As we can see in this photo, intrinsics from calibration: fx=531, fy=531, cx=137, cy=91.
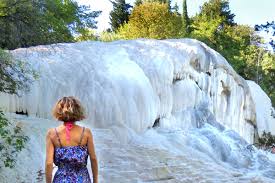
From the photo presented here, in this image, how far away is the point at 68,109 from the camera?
4.50 m

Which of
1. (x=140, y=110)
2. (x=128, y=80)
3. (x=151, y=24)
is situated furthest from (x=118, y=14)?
(x=140, y=110)

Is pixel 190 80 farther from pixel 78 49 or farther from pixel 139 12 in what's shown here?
pixel 139 12

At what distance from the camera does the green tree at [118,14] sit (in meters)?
45.3

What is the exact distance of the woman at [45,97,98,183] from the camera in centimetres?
451

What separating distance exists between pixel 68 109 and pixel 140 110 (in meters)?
10.1

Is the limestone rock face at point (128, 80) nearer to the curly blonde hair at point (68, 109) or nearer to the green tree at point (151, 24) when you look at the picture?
the curly blonde hair at point (68, 109)

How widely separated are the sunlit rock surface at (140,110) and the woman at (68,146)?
5703 mm

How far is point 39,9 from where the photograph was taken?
9.55 metres

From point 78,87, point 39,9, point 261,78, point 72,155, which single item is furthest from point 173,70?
point 261,78

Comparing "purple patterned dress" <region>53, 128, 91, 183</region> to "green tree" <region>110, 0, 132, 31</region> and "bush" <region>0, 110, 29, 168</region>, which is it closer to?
"bush" <region>0, 110, 29, 168</region>

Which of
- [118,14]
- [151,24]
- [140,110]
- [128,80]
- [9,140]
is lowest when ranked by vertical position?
[9,140]

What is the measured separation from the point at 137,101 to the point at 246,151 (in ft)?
14.5

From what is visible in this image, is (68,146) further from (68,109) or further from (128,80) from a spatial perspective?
(128,80)

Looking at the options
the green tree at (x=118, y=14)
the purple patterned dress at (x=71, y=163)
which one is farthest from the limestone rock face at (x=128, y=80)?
the green tree at (x=118, y=14)
